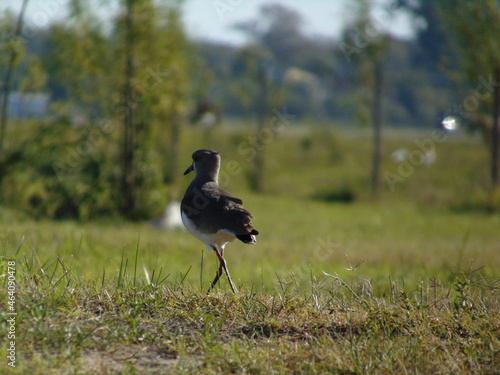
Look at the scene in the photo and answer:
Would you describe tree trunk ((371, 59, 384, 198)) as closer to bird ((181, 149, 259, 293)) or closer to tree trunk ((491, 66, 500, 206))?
tree trunk ((491, 66, 500, 206))

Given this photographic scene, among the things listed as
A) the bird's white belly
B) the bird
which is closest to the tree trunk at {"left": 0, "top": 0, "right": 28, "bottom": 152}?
the bird

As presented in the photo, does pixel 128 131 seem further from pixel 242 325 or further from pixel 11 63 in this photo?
pixel 242 325

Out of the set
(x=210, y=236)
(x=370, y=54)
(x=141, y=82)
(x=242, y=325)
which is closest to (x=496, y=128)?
(x=370, y=54)

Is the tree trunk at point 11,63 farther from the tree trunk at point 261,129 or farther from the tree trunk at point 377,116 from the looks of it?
the tree trunk at point 377,116

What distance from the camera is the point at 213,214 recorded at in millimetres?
4152

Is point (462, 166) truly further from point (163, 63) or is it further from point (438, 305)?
point (438, 305)

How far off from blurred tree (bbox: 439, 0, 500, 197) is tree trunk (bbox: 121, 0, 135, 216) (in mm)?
9318

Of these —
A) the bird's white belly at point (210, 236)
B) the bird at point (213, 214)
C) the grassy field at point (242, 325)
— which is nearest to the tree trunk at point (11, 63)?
the grassy field at point (242, 325)

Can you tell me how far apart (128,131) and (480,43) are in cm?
1055

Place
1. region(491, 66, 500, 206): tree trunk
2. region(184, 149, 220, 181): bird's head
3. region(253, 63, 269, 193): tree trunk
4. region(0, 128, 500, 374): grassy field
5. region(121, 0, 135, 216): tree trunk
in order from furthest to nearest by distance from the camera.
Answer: region(253, 63, 269, 193): tree trunk, region(491, 66, 500, 206): tree trunk, region(121, 0, 135, 216): tree trunk, region(184, 149, 220, 181): bird's head, region(0, 128, 500, 374): grassy field

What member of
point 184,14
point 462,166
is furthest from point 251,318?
point 462,166

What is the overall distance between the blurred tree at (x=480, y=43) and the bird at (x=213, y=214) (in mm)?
14187

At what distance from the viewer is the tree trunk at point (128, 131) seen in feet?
41.1

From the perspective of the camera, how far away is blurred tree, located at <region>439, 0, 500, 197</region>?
58.5ft
